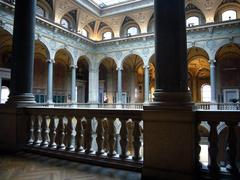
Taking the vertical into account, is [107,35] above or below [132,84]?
above

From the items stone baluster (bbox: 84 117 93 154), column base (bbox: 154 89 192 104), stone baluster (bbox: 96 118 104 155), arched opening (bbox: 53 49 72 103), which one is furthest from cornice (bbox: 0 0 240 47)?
column base (bbox: 154 89 192 104)

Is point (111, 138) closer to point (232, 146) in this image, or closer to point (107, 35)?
point (232, 146)

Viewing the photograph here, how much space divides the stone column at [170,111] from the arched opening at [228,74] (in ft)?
66.0

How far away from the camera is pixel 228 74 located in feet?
69.9

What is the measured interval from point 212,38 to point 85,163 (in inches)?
678

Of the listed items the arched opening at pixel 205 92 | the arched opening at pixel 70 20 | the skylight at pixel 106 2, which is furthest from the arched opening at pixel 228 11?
the arched opening at pixel 70 20

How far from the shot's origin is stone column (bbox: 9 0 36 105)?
441 centimetres

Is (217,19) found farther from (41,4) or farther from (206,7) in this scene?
(41,4)

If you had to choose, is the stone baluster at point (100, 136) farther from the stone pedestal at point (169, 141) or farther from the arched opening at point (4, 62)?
the arched opening at point (4, 62)

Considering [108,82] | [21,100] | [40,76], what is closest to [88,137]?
[21,100]

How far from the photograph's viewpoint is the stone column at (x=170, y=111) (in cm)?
271

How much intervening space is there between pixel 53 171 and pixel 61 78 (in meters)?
20.4

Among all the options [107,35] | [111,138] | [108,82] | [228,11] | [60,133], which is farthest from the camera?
[108,82]

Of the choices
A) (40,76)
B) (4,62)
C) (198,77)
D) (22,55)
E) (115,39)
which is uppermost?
(115,39)
